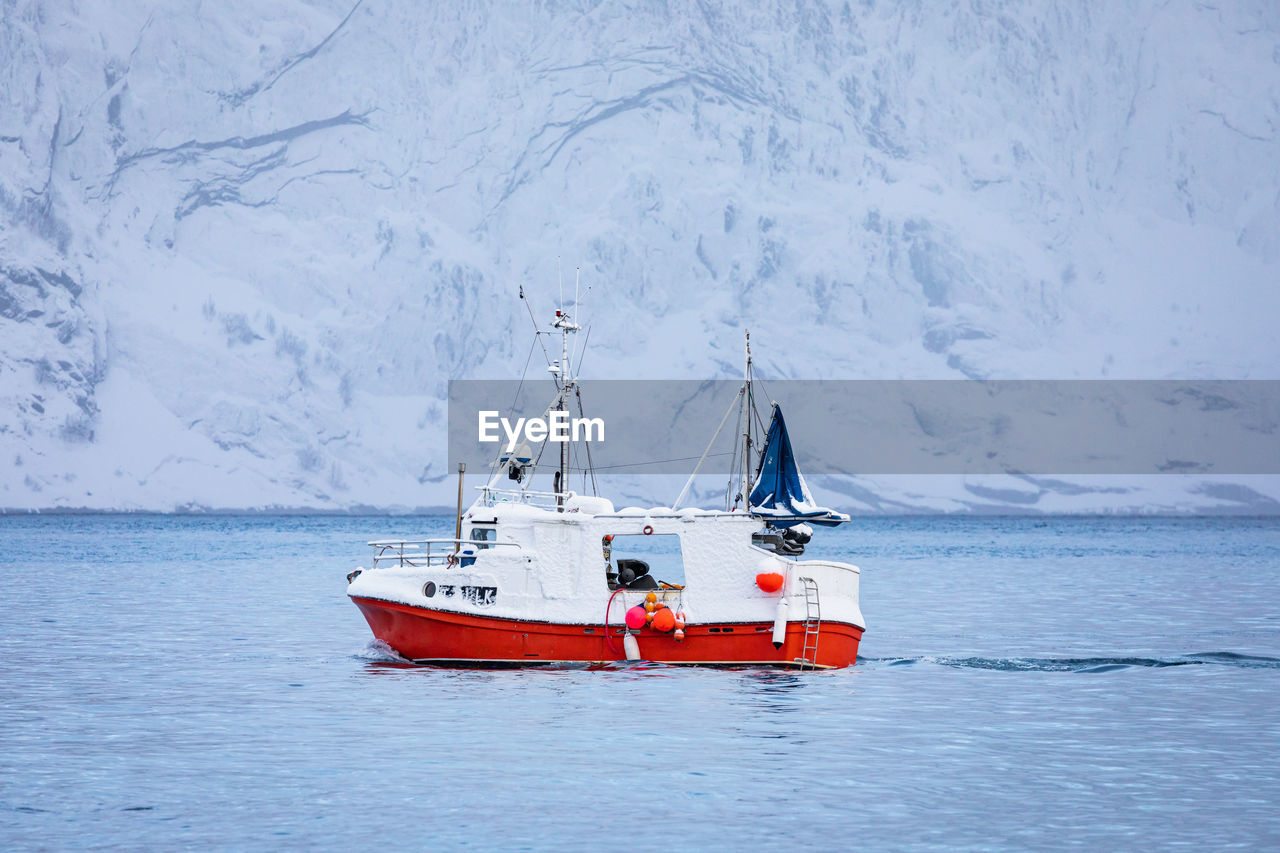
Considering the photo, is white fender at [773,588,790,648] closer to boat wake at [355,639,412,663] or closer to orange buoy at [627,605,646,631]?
orange buoy at [627,605,646,631]

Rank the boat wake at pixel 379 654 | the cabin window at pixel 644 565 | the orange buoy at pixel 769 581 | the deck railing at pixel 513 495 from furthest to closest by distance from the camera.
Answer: the boat wake at pixel 379 654
the deck railing at pixel 513 495
the cabin window at pixel 644 565
the orange buoy at pixel 769 581

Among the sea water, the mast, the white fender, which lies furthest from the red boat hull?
the mast

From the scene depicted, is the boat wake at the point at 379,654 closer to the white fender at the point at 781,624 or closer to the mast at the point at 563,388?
the mast at the point at 563,388

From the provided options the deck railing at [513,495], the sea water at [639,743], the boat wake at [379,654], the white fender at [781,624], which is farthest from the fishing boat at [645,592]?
the boat wake at [379,654]

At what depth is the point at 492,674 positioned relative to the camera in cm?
3119

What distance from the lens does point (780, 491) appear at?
31.7m

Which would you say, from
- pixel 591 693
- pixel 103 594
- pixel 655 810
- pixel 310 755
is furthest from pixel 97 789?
pixel 103 594

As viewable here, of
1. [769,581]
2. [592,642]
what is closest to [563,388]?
[592,642]

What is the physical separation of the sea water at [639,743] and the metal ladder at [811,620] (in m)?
0.68

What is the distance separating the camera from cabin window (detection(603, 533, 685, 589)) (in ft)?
104

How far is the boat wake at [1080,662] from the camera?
3481cm

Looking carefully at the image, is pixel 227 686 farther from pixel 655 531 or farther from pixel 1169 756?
pixel 1169 756

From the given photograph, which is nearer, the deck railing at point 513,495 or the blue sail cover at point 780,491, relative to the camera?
the blue sail cover at point 780,491

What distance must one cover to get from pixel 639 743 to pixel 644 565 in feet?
25.5
